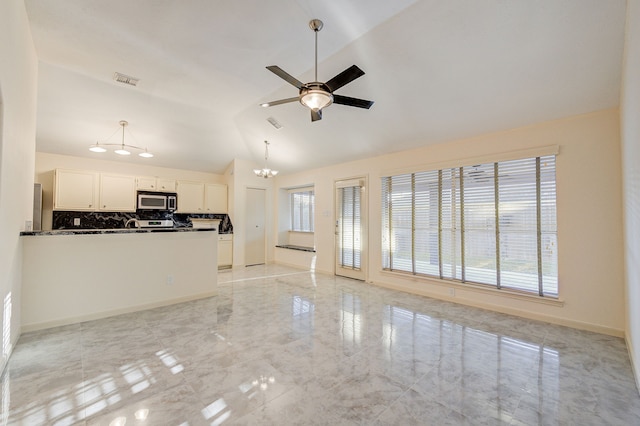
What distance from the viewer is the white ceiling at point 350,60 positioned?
255 cm

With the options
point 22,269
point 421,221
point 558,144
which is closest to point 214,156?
point 22,269

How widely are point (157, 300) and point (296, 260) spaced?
3654 millimetres

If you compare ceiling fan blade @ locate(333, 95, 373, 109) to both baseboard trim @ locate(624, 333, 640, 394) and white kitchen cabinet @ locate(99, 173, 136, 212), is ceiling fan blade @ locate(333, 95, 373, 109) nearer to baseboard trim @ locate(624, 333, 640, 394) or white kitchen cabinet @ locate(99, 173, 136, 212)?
baseboard trim @ locate(624, 333, 640, 394)

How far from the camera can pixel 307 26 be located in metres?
2.92

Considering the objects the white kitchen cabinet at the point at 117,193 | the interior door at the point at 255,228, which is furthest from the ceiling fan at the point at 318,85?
the white kitchen cabinet at the point at 117,193

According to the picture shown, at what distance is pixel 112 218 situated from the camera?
6188mm

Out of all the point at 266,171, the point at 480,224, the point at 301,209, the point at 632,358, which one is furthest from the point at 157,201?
the point at 632,358

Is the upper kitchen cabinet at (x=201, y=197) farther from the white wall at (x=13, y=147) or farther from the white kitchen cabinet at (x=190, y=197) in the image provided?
the white wall at (x=13, y=147)

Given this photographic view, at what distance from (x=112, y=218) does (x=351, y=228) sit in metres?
5.45

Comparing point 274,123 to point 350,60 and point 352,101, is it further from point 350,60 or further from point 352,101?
point 352,101

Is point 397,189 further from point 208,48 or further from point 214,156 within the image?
point 214,156

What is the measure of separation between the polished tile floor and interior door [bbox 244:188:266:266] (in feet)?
11.8

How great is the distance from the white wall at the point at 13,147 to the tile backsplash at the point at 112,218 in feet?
9.42

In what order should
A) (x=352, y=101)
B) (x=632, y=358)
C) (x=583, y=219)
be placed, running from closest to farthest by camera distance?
1. (x=632, y=358)
2. (x=352, y=101)
3. (x=583, y=219)
